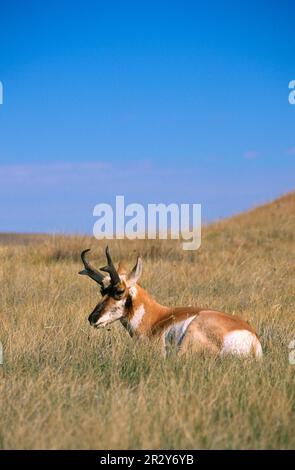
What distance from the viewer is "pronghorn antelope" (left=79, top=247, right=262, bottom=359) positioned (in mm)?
8211

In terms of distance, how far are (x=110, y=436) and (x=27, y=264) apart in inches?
513

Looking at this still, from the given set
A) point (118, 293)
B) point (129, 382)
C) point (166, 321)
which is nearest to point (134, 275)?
point (118, 293)

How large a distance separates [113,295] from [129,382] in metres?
1.91

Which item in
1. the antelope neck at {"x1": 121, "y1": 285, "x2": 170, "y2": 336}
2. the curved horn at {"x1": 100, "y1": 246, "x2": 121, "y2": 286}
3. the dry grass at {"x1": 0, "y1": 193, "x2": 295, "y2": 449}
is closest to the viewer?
the dry grass at {"x1": 0, "y1": 193, "x2": 295, "y2": 449}

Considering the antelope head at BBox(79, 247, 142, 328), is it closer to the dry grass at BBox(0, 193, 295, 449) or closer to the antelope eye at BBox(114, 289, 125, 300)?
the antelope eye at BBox(114, 289, 125, 300)

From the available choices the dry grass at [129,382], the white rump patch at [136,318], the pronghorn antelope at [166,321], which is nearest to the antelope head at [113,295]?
the pronghorn antelope at [166,321]

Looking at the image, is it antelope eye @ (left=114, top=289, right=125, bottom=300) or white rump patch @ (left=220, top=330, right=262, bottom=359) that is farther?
antelope eye @ (left=114, top=289, right=125, bottom=300)

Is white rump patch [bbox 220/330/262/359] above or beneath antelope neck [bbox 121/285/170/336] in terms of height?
beneath

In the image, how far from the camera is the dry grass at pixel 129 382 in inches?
212

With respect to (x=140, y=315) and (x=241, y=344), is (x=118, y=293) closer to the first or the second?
(x=140, y=315)

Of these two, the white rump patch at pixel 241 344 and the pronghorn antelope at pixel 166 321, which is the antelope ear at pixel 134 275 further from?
the white rump patch at pixel 241 344

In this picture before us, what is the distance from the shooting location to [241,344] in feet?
26.8

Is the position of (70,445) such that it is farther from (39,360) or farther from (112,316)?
(112,316)

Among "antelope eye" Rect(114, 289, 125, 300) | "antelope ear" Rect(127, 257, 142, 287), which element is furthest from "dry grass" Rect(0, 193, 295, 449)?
"antelope ear" Rect(127, 257, 142, 287)
